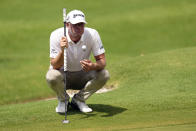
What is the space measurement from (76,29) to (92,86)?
3.87 ft

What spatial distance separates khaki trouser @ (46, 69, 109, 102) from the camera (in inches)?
324

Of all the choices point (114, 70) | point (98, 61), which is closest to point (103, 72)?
point (98, 61)

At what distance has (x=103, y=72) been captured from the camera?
841cm

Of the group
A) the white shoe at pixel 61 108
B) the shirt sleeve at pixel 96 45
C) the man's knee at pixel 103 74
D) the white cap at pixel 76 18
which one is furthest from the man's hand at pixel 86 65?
the white shoe at pixel 61 108

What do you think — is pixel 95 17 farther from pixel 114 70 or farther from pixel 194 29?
pixel 114 70

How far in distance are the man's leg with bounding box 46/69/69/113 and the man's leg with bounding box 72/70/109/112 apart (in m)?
0.28

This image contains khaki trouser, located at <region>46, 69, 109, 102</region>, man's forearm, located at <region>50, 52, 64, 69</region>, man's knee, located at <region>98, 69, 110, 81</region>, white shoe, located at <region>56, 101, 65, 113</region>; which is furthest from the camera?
white shoe, located at <region>56, 101, 65, 113</region>

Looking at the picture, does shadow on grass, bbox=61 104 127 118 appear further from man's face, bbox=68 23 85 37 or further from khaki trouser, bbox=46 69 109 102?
man's face, bbox=68 23 85 37

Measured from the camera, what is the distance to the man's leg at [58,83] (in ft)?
26.9

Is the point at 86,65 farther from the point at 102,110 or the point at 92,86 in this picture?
the point at 102,110

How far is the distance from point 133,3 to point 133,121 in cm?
2231

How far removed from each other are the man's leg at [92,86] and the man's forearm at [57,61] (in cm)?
64

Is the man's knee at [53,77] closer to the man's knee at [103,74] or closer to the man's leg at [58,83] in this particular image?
the man's leg at [58,83]

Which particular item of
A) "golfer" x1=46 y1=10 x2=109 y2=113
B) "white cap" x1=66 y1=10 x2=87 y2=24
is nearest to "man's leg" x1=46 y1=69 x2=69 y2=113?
"golfer" x1=46 y1=10 x2=109 y2=113
